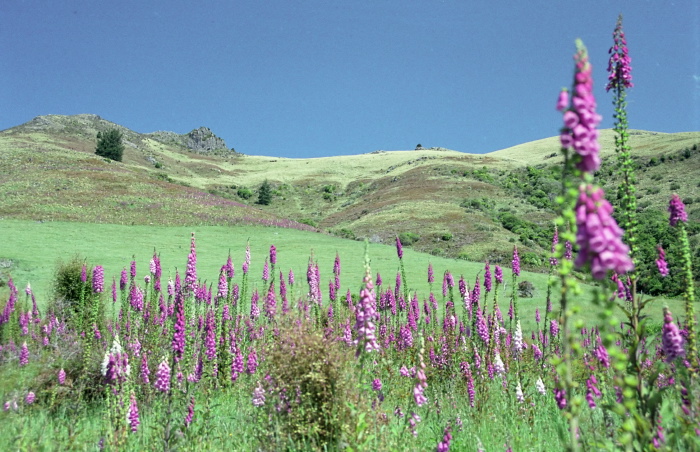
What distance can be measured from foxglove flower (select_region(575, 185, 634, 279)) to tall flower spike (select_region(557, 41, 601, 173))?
14 cm

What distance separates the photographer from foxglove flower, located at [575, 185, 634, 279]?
147 cm

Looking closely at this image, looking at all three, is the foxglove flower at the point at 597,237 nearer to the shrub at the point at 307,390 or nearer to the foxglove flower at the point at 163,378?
the shrub at the point at 307,390

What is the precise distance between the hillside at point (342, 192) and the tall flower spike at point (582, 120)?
7133 millimetres

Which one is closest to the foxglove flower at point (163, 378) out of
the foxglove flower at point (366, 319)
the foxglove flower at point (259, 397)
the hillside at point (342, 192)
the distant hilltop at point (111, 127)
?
the foxglove flower at point (259, 397)

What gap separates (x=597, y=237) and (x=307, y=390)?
3.38 meters

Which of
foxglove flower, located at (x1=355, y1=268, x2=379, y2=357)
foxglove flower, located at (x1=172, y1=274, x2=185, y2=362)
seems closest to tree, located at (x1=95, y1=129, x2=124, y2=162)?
foxglove flower, located at (x1=172, y1=274, x2=185, y2=362)

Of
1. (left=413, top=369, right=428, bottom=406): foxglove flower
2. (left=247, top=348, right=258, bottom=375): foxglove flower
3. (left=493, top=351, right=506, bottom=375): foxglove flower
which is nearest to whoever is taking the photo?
(left=413, top=369, right=428, bottom=406): foxglove flower

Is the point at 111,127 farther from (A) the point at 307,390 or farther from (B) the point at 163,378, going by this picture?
(A) the point at 307,390

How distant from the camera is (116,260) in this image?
21984 mm

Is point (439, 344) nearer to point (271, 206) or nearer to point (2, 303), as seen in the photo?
point (2, 303)

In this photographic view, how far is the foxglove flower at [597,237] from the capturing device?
147cm

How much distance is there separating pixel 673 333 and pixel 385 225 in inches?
1720

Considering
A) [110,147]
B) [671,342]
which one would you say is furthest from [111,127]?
[671,342]

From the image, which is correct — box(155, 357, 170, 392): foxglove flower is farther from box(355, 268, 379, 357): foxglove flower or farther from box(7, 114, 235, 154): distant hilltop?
box(7, 114, 235, 154): distant hilltop
